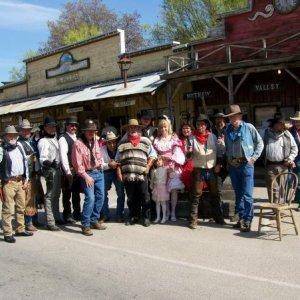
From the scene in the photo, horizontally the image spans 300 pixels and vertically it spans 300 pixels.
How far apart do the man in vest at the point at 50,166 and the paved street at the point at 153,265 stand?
1.35 feet

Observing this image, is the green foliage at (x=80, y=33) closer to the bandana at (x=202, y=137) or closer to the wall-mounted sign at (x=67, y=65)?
the wall-mounted sign at (x=67, y=65)

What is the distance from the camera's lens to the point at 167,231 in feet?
26.2

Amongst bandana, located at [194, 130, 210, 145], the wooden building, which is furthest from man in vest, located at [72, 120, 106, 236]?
the wooden building

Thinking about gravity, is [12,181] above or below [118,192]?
above

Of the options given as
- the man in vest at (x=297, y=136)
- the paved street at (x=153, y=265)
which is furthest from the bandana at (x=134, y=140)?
the man in vest at (x=297, y=136)

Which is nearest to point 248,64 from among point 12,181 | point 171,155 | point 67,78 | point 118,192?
point 171,155

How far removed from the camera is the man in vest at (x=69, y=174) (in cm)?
827

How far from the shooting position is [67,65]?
25.5 meters

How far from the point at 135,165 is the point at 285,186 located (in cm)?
248

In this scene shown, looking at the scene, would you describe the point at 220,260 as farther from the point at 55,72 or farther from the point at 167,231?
the point at 55,72

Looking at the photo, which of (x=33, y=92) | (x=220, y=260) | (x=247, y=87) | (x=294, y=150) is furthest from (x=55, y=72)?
(x=220, y=260)

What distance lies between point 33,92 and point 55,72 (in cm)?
271

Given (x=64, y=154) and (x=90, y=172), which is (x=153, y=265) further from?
(x=64, y=154)

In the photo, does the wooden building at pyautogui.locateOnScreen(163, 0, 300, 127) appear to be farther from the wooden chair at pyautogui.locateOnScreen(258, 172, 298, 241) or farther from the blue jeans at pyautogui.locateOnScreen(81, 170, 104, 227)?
the blue jeans at pyautogui.locateOnScreen(81, 170, 104, 227)
